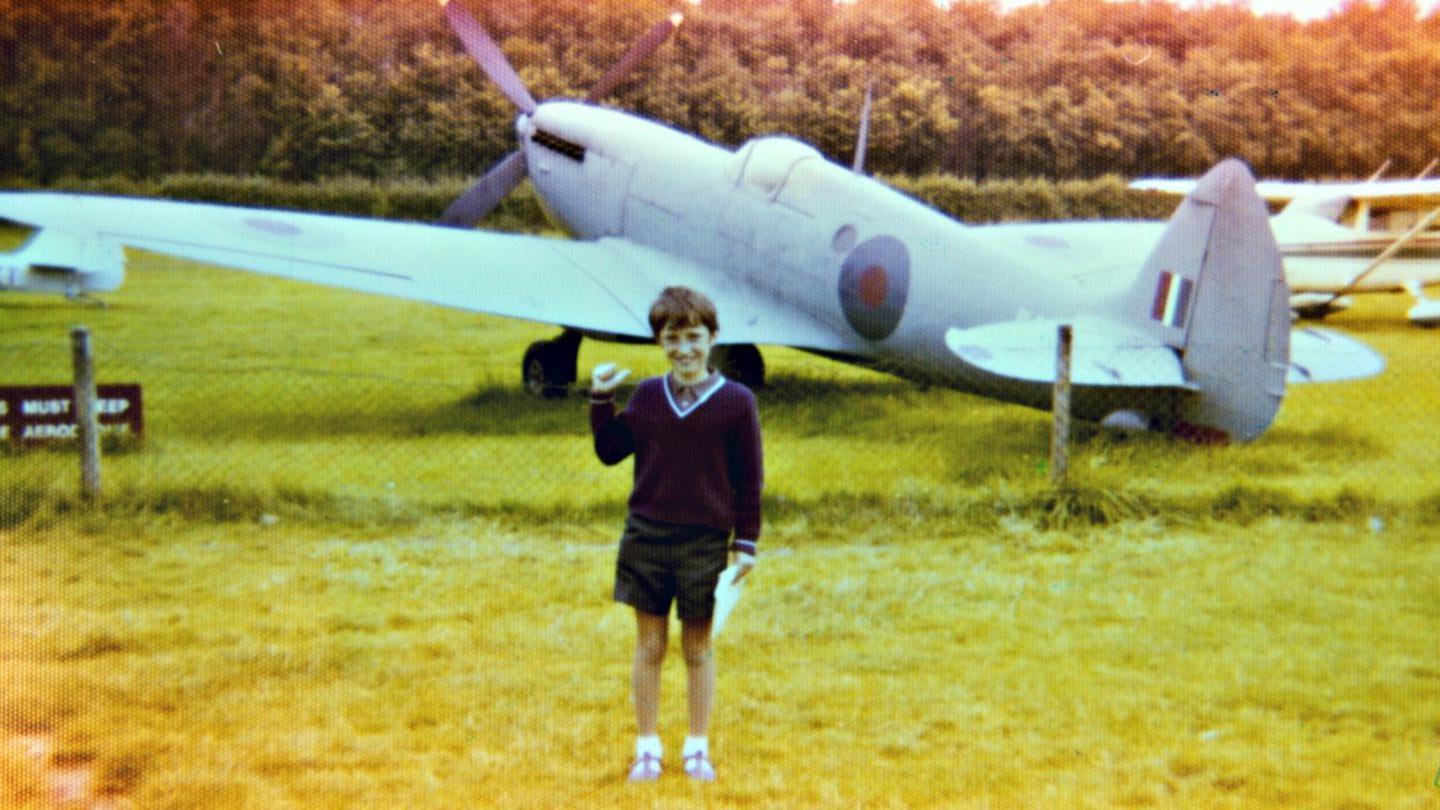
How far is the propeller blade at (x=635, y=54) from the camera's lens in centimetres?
448

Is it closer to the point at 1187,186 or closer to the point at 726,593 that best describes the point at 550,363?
the point at 1187,186

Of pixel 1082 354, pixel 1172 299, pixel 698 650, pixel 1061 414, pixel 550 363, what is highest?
pixel 1172 299

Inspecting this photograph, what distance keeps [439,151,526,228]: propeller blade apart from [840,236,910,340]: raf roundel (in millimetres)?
2078

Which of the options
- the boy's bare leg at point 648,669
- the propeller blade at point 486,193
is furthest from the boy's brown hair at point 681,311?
the propeller blade at point 486,193

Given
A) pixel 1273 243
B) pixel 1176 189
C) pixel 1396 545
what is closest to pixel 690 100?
pixel 1176 189

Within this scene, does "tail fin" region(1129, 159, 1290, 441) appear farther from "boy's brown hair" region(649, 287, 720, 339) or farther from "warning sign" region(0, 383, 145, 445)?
"warning sign" region(0, 383, 145, 445)

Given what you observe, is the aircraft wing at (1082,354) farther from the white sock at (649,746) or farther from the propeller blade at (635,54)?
the white sock at (649,746)

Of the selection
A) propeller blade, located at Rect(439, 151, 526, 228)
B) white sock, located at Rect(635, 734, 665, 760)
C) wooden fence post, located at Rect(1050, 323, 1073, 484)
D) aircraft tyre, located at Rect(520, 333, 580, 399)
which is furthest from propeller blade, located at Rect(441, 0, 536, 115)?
white sock, located at Rect(635, 734, 665, 760)

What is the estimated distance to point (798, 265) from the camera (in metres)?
6.58

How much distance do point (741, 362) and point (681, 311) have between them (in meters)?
4.71

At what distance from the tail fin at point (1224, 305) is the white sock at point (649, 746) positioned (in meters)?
3.46

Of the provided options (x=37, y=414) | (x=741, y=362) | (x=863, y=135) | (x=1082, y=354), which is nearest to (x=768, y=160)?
(x=863, y=135)

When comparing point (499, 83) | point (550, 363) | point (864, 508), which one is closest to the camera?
point (864, 508)

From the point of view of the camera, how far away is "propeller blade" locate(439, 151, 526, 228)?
22.8 feet
